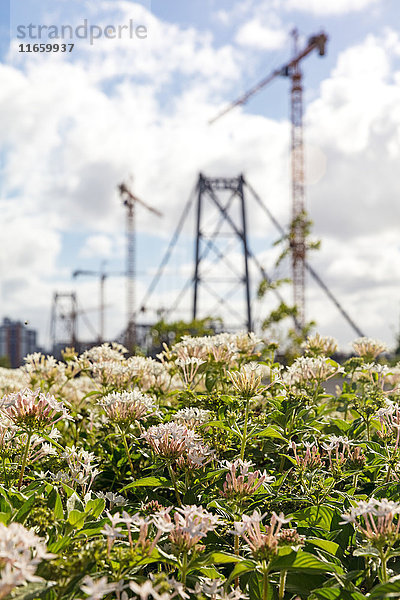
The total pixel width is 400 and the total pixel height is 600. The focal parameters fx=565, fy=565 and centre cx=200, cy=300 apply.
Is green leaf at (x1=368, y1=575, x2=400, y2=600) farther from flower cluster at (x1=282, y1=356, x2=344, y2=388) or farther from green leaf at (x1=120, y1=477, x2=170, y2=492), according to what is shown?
flower cluster at (x1=282, y1=356, x2=344, y2=388)

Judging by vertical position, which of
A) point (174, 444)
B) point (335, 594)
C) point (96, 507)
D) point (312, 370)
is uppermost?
point (312, 370)

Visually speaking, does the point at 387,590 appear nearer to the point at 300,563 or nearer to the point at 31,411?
the point at 300,563

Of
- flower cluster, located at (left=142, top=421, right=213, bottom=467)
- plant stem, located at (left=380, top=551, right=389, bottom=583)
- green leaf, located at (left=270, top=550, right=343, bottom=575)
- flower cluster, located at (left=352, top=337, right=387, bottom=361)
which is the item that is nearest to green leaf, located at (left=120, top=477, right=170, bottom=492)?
flower cluster, located at (left=142, top=421, right=213, bottom=467)

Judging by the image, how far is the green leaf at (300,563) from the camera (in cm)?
124

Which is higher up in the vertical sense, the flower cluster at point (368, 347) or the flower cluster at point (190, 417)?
the flower cluster at point (368, 347)

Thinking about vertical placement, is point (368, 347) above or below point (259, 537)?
above

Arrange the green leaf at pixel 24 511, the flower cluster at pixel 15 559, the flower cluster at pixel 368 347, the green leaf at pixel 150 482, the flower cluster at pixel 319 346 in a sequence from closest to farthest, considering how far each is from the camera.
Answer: the flower cluster at pixel 15 559 < the green leaf at pixel 24 511 < the green leaf at pixel 150 482 < the flower cluster at pixel 319 346 < the flower cluster at pixel 368 347

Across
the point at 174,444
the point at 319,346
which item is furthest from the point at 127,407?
the point at 319,346

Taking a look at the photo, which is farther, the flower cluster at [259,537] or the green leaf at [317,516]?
the green leaf at [317,516]

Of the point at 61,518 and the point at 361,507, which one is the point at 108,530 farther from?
the point at 361,507

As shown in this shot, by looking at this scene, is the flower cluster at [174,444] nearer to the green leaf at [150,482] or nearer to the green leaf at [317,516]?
the green leaf at [150,482]

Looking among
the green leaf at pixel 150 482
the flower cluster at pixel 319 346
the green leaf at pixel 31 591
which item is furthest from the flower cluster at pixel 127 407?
the flower cluster at pixel 319 346

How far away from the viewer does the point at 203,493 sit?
5.68 feet

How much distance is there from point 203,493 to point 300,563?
0.52 meters
